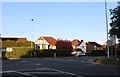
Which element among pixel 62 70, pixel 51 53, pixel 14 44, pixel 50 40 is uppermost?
pixel 50 40

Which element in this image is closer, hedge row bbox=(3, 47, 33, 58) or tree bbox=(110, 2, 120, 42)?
tree bbox=(110, 2, 120, 42)

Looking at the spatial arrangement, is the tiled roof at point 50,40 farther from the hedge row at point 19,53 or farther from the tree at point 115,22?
the tree at point 115,22

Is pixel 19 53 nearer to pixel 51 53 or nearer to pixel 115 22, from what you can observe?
pixel 51 53

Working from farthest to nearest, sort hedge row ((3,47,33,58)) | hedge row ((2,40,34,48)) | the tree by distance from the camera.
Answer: hedge row ((2,40,34,48)), hedge row ((3,47,33,58)), the tree

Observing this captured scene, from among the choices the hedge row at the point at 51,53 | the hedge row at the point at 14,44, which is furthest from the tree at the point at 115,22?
the hedge row at the point at 14,44

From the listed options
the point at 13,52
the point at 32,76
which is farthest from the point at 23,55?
the point at 32,76

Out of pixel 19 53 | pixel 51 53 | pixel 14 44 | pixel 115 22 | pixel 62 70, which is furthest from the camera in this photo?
pixel 14 44

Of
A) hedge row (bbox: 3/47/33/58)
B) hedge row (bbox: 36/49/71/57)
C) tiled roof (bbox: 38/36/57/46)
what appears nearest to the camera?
hedge row (bbox: 3/47/33/58)

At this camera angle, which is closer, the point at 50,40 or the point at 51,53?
the point at 51,53

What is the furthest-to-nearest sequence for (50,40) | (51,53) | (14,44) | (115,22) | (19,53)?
(50,40) → (14,44) → (51,53) → (19,53) → (115,22)

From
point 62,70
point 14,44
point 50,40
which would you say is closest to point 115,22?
point 62,70

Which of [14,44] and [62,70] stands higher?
[14,44]

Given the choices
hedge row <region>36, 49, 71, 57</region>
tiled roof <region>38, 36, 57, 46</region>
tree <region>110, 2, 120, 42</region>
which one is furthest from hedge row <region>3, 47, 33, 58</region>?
tiled roof <region>38, 36, 57, 46</region>

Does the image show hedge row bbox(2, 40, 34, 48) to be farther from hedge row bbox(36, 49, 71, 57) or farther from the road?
the road
